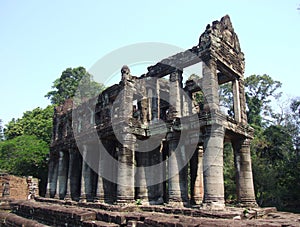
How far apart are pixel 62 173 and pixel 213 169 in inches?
518

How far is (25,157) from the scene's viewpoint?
88.1 feet

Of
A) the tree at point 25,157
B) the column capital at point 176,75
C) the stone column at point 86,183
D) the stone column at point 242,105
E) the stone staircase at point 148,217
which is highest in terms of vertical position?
the column capital at point 176,75

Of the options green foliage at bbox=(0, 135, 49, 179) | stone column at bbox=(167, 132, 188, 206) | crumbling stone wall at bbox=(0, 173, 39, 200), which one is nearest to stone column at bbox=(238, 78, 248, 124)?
stone column at bbox=(167, 132, 188, 206)

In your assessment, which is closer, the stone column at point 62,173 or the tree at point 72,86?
the stone column at point 62,173

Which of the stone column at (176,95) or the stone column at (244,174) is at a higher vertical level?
the stone column at (176,95)

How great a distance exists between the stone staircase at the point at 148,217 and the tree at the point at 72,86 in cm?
2414

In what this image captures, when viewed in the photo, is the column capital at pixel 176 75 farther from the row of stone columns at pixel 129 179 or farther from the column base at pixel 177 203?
the column base at pixel 177 203

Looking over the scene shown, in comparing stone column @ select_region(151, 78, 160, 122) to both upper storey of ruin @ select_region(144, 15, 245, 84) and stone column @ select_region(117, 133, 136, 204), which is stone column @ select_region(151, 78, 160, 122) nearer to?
upper storey of ruin @ select_region(144, 15, 245, 84)

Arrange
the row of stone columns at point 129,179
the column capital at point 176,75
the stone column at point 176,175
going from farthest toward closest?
Answer: 1. the column capital at point 176,75
2. the row of stone columns at point 129,179
3. the stone column at point 176,175

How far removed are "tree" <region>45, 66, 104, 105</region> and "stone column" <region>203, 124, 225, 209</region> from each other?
89.0ft

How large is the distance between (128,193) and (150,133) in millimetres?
3265

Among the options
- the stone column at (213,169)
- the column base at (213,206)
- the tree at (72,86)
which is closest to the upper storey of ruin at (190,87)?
the stone column at (213,169)

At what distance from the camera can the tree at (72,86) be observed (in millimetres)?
37250

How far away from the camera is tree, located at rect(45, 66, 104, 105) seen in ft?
122
